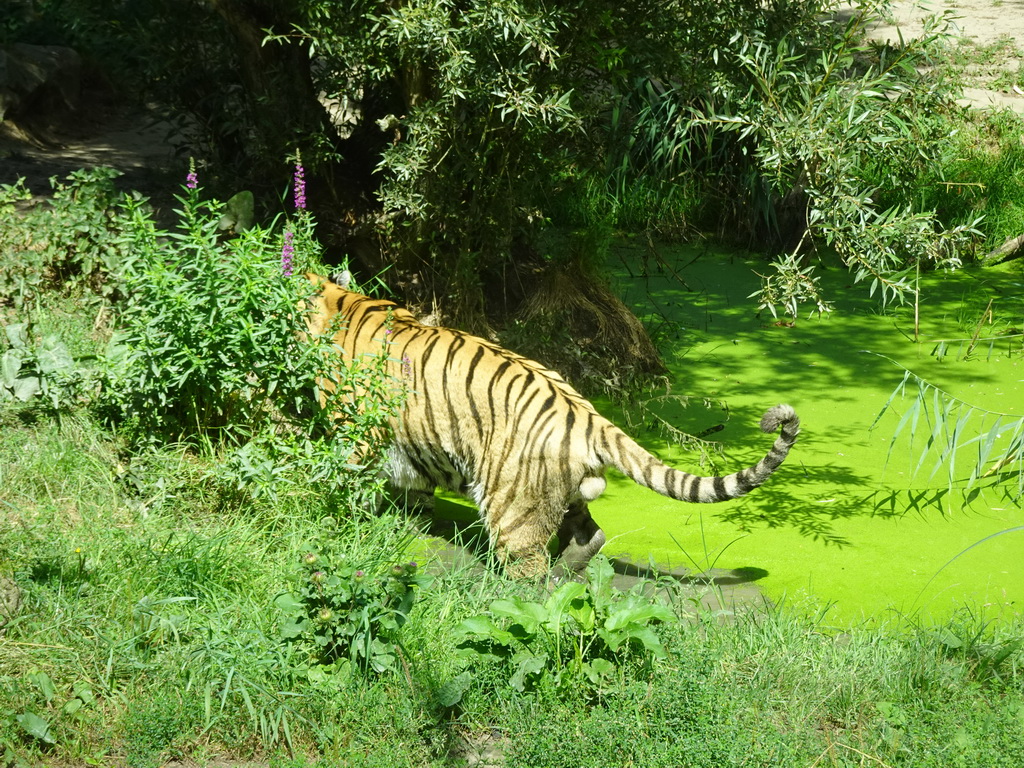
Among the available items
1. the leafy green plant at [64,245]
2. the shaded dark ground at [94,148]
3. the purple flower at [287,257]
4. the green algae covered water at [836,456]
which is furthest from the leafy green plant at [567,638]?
the shaded dark ground at [94,148]

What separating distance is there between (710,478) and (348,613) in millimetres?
1610

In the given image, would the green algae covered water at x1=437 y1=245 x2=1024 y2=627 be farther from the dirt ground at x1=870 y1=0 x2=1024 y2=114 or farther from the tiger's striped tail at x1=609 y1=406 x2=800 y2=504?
the dirt ground at x1=870 y1=0 x2=1024 y2=114

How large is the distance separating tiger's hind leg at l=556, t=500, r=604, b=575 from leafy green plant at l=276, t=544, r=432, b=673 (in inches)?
53.5

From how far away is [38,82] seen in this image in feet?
31.4

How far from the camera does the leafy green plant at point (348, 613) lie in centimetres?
340

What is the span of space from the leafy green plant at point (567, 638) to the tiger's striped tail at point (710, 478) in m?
0.82

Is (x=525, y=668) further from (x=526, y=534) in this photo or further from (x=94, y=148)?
(x=94, y=148)

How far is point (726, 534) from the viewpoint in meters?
5.22

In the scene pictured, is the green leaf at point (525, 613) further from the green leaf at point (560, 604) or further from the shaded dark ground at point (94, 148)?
the shaded dark ground at point (94, 148)

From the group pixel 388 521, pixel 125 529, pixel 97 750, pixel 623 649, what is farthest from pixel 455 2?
pixel 97 750

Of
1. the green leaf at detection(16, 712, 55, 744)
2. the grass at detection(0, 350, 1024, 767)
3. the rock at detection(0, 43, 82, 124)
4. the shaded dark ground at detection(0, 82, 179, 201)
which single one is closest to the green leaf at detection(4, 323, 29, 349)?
the grass at detection(0, 350, 1024, 767)

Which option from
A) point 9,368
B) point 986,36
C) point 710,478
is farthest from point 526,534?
point 986,36

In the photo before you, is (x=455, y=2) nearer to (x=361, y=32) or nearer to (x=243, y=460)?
(x=361, y=32)

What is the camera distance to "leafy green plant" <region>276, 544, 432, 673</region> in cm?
340
